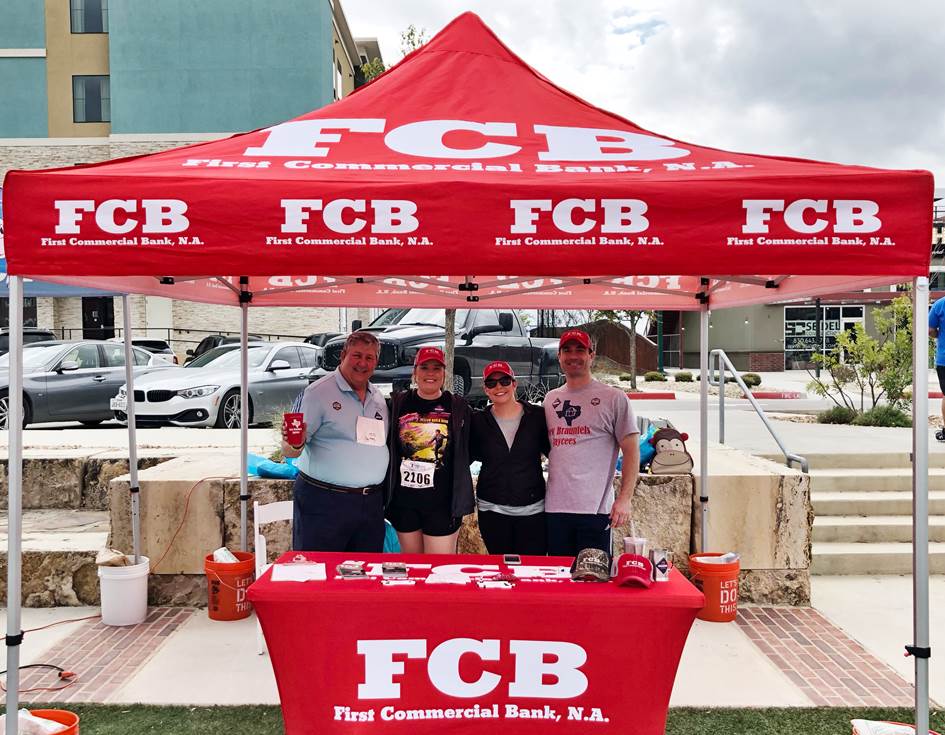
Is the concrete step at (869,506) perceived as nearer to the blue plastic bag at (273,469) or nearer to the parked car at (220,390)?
the blue plastic bag at (273,469)

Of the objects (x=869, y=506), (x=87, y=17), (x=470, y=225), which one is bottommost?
(x=869, y=506)

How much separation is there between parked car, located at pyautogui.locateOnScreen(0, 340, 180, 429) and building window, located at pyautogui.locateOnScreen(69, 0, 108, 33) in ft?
75.4

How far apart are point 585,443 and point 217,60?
28.7 meters

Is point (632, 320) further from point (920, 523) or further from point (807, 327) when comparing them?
point (920, 523)

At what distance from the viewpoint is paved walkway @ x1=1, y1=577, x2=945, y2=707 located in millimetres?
4052

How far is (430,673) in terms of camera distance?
324 cm

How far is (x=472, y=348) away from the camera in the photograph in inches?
450

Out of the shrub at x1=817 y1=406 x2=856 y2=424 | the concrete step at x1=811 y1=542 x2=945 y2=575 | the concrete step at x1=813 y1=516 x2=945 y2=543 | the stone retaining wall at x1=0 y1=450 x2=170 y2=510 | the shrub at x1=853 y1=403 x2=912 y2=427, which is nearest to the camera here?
the concrete step at x1=811 y1=542 x2=945 y2=575

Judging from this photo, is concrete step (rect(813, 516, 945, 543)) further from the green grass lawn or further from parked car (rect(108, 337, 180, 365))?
parked car (rect(108, 337, 180, 365))

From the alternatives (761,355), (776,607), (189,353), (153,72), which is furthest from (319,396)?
(761,355)

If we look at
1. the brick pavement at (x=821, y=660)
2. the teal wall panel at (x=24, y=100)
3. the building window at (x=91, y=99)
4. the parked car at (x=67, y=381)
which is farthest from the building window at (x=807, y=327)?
the teal wall panel at (x=24, y=100)

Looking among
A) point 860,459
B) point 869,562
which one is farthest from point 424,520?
point 860,459

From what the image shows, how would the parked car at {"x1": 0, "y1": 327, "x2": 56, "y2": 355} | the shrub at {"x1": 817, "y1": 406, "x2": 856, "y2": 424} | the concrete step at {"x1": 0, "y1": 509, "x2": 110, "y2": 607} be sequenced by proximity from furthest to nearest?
the parked car at {"x1": 0, "y1": 327, "x2": 56, "y2": 355}
the shrub at {"x1": 817, "y1": 406, "x2": 856, "y2": 424}
the concrete step at {"x1": 0, "y1": 509, "x2": 110, "y2": 607}


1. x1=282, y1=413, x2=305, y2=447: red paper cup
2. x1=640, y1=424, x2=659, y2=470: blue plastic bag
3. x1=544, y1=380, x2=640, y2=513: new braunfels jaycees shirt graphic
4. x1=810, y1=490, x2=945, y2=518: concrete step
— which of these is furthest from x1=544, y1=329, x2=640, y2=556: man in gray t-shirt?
x1=810, y1=490, x2=945, y2=518: concrete step
